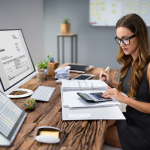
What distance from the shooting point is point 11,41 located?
121cm

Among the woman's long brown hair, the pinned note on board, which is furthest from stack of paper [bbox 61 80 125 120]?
the pinned note on board

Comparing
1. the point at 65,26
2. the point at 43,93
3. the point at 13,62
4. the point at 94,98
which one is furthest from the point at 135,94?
the point at 65,26

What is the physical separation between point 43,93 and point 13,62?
288 millimetres

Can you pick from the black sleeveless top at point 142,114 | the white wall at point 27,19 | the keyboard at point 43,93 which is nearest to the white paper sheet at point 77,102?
the keyboard at point 43,93

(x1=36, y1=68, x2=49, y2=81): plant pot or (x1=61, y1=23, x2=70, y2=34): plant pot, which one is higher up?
(x1=61, y1=23, x2=70, y2=34): plant pot

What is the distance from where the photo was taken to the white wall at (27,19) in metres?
1.77

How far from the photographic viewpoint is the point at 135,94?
4.05ft

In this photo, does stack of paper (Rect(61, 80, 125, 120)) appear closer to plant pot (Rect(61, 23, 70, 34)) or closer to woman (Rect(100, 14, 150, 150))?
woman (Rect(100, 14, 150, 150))

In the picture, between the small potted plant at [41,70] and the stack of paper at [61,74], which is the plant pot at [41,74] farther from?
the stack of paper at [61,74]

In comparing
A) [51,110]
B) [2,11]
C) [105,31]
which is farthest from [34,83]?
[105,31]

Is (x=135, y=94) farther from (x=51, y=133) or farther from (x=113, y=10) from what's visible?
(x=113, y=10)

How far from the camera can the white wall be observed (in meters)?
1.77

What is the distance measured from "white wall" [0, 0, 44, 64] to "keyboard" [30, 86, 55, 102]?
0.82 meters

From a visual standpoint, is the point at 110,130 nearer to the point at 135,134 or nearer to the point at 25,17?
the point at 135,134
